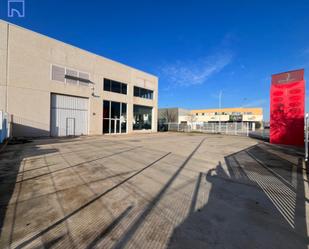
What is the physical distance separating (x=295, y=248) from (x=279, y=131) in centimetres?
1525

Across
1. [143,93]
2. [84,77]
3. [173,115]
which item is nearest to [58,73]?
[84,77]

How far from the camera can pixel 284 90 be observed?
14.2 meters

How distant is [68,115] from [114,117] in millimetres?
6150

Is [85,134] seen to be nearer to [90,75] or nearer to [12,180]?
[90,75]

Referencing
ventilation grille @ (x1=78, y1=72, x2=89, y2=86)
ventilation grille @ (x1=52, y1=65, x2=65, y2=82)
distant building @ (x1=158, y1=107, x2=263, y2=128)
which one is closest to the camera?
ventilation grille @ (x1=52, y1=65, x2=65, y2=82)

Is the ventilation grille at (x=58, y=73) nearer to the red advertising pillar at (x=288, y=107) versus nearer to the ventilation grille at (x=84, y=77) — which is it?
the ventilation grille at (x=84, y=77)

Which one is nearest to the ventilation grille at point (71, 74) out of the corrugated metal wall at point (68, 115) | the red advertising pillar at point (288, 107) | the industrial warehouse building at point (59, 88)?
the industrial warehouse building at point (59, 88)

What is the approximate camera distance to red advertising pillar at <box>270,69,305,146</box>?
43.7 ft

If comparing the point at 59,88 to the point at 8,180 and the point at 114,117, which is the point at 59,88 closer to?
the point at 114,117

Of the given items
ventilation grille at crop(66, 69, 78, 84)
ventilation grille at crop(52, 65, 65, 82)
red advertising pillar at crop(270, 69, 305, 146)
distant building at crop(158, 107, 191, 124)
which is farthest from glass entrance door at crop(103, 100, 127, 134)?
distant building at crop(158, 107, 191, 124)

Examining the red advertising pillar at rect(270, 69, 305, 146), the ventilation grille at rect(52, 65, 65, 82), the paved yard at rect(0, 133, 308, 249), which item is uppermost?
the ventilation grille at rect(52, 65, 65, 82)

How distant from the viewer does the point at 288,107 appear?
1387 cm

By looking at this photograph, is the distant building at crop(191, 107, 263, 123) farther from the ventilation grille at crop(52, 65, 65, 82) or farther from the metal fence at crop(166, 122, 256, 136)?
the ventilation grille at crop(52, 65, 65, 82)

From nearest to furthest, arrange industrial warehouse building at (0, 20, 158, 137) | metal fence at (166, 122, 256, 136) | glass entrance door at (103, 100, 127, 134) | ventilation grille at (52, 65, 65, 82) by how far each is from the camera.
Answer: industrial warehouse building at (0, 20, 158, 137) → ventilation grille at (52, 65, 65, 82) → glass entrance door at (103, 100, 127, 134) → metal fence at (166, 122, 256, 136)
